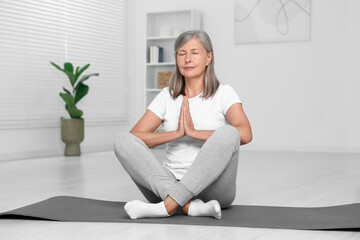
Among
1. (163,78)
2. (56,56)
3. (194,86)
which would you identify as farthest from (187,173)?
(163,78)

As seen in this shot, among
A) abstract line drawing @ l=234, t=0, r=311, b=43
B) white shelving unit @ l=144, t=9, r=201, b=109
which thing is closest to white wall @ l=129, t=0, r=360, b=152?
abstract line drawing @ l=234, t=0, r=311, b=43

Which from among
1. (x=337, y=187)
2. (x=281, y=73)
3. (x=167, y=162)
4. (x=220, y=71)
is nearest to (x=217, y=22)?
(x=220, y=71)

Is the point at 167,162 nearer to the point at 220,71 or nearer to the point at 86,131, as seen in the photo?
the point at 86,131

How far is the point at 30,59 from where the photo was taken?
5.38 meters

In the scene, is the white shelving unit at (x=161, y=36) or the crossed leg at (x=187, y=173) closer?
the crossed leg at (x=187, y=173)

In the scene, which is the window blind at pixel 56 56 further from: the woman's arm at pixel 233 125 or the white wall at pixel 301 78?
the woman's arm at pixel 233 125

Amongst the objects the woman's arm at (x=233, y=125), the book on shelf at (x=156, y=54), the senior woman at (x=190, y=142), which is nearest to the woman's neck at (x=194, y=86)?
the senior woman at (x=190, y=142)

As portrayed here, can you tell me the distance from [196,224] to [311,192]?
4.06 feet

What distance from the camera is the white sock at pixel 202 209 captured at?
6.63ft

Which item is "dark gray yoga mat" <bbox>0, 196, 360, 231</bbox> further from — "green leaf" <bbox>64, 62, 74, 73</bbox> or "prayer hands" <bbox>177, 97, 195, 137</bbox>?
"green leaf" <bbox>64, 62, 74, 73</bbox>

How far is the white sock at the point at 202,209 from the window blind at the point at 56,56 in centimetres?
341

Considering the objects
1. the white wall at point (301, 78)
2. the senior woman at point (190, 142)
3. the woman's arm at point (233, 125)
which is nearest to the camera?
the senior woman at point (190, 142)

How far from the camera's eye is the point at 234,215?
218 centimetres

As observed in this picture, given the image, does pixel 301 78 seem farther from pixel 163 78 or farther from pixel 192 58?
pixel 192 58
